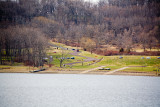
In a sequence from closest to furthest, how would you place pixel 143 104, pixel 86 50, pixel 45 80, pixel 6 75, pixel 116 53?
pixel 143 104
pixel 45 80
pixel 6 75
pixel 116 53
pixel 86 50

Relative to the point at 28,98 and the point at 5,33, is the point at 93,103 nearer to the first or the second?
the point at 28,98

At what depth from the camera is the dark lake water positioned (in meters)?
44.4

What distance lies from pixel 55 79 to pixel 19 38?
39.1 meters

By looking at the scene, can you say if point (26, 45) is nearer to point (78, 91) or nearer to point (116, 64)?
point (116, 64)

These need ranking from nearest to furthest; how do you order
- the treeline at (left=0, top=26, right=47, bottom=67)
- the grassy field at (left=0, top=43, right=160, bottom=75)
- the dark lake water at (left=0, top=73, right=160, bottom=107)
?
the dark lake water at (left=0, top=73, right=160, bottom=107), the grassy field at (left=0, top=43, right=160, bottom=75), the treeline at (left=0, top=26, right=47, bottom=67)

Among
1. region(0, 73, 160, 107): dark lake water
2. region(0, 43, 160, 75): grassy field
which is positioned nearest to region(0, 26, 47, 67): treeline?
region(0, 43, 160, 75): grassy field

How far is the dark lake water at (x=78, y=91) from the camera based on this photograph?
44359 mm

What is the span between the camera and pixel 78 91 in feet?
186

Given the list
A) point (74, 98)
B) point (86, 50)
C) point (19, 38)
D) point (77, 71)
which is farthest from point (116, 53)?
point (74, 98)

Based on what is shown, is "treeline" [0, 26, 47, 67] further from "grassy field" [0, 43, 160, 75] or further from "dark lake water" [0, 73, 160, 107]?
"dark lake water" [0, 73, 160, 107]

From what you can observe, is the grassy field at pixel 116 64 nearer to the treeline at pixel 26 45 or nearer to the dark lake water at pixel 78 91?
the treeline at pixel 26 45

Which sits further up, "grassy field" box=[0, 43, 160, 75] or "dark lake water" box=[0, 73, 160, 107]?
"grassy field" box=[0, 43, 160, 75]

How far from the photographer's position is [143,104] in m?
43.7

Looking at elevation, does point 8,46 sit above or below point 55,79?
above
